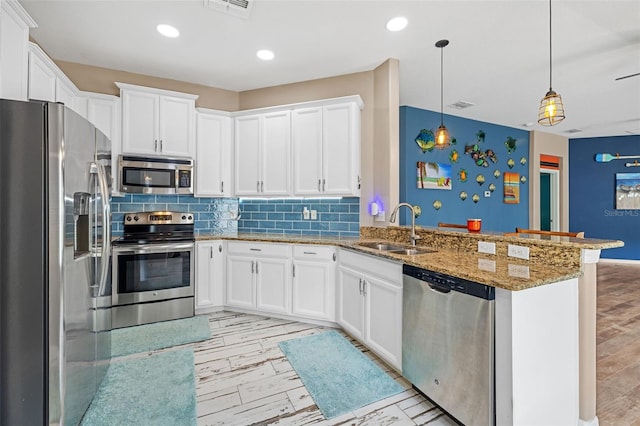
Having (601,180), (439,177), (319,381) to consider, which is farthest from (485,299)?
(601,180)

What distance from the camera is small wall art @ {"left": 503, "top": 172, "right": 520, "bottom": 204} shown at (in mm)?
6277

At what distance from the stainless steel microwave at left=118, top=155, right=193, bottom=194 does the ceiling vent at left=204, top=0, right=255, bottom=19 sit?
1780 mm

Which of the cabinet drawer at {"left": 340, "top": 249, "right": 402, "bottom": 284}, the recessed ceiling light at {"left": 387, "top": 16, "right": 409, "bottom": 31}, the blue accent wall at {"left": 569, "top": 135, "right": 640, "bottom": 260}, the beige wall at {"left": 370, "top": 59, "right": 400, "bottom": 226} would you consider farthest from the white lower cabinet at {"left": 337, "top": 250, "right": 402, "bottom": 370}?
the blue accent wall at {"left": 569, "top": 135, "right": 640, "bottom": 260}

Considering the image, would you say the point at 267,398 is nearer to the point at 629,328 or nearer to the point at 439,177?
the point at 629,328

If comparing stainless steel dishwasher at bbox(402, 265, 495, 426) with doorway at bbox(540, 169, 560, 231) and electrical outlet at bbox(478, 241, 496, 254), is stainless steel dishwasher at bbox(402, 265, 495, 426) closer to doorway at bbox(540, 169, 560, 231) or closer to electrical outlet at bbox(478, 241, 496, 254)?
electrical outlet at bbox(478, 241, 496, 254)

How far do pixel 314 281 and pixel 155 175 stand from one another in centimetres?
220

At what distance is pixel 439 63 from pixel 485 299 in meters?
3.03

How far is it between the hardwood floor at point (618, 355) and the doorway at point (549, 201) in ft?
8.94

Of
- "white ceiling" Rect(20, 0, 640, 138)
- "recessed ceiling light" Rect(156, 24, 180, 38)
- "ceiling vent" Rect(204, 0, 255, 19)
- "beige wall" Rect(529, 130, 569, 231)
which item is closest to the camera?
"ceiling vent" Rect(204, 0, 255, 19)

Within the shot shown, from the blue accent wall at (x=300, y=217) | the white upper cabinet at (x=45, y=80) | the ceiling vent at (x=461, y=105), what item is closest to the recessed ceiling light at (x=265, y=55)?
the blue accent wall at (x=300, y=217)

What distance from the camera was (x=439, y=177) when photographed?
5453 mm

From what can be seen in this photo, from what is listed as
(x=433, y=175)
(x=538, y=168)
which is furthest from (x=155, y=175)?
(x=538, y=168)

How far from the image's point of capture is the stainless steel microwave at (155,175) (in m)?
3.42

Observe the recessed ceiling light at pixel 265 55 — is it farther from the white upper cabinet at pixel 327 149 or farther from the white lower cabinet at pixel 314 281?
the white lower cabinet at pixel 314 281
